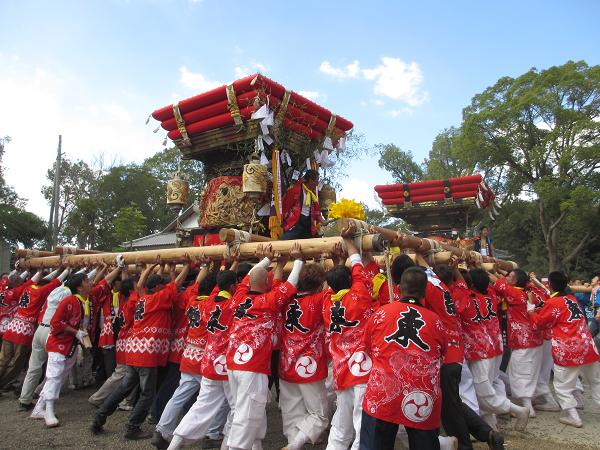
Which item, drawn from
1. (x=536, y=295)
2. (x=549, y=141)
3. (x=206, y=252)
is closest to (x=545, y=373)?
(x=536, y=295)

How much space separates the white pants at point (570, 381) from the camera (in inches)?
204

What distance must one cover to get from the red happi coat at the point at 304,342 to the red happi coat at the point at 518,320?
2.80 metres

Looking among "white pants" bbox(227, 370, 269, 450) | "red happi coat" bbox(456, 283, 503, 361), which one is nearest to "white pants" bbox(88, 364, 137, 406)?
"white pants" bbox(227, 370, 269, 450)

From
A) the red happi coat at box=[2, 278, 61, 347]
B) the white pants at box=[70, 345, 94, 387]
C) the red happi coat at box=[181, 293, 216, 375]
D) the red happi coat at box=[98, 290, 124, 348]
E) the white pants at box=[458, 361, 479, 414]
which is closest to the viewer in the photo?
the white pants at box=[458, 361, 479, 414]

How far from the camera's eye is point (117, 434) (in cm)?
486

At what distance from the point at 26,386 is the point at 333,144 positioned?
5458 mm

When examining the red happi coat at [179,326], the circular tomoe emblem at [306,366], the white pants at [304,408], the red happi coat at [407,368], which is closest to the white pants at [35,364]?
the red happi coat at [179,326]

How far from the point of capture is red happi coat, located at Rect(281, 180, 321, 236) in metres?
5.96

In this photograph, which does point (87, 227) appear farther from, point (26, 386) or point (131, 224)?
point (26, 386)

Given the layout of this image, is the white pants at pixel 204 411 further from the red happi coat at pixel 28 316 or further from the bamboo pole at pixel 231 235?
the red happi coat at pixel 28 316

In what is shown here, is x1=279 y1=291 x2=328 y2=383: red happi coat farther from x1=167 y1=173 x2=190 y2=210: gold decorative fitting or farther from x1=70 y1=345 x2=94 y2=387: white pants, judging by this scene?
x1=70 y1=345 x2=94 y2=387: white pants

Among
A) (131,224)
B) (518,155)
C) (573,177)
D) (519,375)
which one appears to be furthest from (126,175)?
(519,375)

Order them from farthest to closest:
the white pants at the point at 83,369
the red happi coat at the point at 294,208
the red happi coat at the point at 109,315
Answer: the white pants at the point at 83,369, the red happi coat at the point at 109,315, the red happi coat at the point at 294,208

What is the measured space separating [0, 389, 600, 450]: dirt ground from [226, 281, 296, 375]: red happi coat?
126 cm
